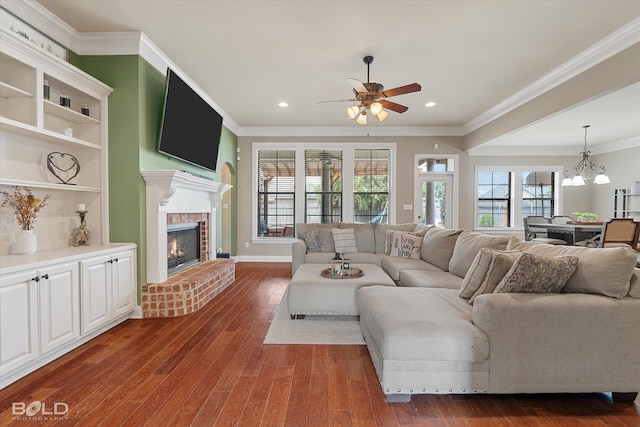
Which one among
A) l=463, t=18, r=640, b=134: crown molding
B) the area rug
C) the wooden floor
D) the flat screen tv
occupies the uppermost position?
l=463, t=18, r=640, b=134: crown molding

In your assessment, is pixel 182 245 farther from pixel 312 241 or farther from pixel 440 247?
pixel 440 247

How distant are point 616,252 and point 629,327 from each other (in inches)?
17.3

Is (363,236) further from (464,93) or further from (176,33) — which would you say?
(176,33)

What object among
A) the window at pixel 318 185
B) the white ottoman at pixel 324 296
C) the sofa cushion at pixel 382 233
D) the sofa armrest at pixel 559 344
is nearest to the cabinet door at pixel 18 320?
the white ottoman at pixel 324 296

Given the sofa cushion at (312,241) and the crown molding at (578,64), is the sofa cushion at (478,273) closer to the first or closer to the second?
the crown molding at (578,64)

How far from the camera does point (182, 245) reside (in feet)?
14.0

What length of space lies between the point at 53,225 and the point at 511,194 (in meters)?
9.05

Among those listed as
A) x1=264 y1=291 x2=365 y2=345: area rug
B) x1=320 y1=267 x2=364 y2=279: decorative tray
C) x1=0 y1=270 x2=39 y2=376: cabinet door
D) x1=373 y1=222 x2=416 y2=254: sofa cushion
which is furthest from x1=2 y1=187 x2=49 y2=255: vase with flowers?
x1=373 y1=222 x2=416 y2=254: sofa cushion

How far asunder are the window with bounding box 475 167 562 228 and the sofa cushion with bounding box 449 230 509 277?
204 inches

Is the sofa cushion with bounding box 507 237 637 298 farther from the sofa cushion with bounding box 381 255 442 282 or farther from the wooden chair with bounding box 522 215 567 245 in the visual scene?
the wooden chair with bounding box 522 215 567 245

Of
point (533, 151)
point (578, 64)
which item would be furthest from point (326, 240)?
point (533, 151)

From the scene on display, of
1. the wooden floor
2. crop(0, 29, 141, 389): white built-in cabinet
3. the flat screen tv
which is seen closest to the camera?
the wooden floor

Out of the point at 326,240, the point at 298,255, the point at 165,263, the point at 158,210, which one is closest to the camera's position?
the point at 158,210

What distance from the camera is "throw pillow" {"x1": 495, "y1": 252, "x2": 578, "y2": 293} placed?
77.8 inches
